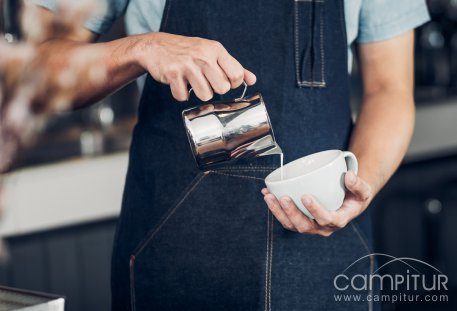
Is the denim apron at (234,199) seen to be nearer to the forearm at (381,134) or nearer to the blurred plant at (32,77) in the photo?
the forearm at (381,134)

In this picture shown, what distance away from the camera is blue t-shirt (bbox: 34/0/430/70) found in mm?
1253

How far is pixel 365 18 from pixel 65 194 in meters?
1.28

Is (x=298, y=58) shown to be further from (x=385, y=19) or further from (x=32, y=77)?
(x=32, y=77)

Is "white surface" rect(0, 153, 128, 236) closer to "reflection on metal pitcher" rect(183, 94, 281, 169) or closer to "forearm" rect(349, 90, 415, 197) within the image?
"forearm" rect(349, 90, 415, 197)

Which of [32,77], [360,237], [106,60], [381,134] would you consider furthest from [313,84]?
[32,77]

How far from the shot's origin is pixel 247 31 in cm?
123

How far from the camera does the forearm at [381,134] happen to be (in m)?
1.30

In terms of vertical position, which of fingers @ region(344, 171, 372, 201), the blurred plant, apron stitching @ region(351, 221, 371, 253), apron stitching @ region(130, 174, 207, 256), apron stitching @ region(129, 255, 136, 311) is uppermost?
the blurred plant

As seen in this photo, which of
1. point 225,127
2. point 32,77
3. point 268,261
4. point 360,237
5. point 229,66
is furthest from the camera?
point 360,237

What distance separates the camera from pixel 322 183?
3.39 feet

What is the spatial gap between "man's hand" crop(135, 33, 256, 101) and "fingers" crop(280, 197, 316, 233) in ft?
0.61

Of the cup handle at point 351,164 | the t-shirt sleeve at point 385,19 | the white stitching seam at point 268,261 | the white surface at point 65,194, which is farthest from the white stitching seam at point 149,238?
the white surface at point 65,194

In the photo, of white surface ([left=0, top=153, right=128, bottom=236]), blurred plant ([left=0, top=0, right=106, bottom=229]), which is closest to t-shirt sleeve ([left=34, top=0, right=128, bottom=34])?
blurred plant ([left=0, top=0, right=106, bottom=229])

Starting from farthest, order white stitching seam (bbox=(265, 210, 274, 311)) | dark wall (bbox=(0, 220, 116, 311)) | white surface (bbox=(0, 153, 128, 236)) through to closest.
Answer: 1. dark wall (bbox=(0, 220, 116, 311))
2. white surface (bbox=(0, 153, 128, 236))
3. white stitching seam (bbox=(265, 210, 274, 311))
